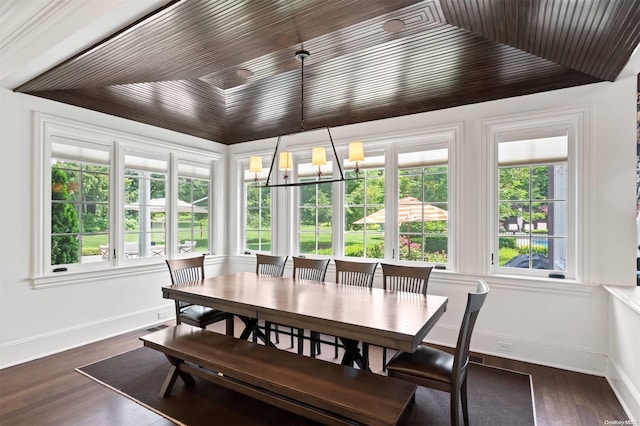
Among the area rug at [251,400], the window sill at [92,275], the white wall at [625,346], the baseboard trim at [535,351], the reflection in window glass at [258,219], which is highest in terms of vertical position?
the reflection in window glass at [258,219]

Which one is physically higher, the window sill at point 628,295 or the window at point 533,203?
the window at point 533,203

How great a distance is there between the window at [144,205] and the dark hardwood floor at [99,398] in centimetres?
151

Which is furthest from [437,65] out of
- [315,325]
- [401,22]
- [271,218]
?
[271,218]

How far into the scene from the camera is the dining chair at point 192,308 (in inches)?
127

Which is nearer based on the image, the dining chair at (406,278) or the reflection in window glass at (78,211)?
the dining chair at (406,278)

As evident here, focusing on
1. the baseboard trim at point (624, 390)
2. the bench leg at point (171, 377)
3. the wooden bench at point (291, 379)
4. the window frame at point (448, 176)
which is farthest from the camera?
the window frame at point (448, 176)

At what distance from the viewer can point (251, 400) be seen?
8.45 ft

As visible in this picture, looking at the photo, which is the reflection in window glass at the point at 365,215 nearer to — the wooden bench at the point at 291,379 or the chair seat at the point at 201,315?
the chair seat at the point at 201,315

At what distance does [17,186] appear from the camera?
10.7ft

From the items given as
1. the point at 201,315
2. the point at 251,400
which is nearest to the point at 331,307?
the point at 251,400

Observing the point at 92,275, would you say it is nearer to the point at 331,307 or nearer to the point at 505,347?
the point at 331,307

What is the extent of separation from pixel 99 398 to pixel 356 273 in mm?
2405

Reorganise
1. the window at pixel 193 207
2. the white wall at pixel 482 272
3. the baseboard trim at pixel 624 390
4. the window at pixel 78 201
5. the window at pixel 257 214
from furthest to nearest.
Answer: the window at pixel 257 214 → the window at pixel 193 207 → the window at pixel 78 201 → the white wall at pixel 482 272 → the baseboard trim at pixel 624 390

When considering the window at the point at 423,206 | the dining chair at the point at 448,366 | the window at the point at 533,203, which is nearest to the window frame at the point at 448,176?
the window at the point at 423,206
